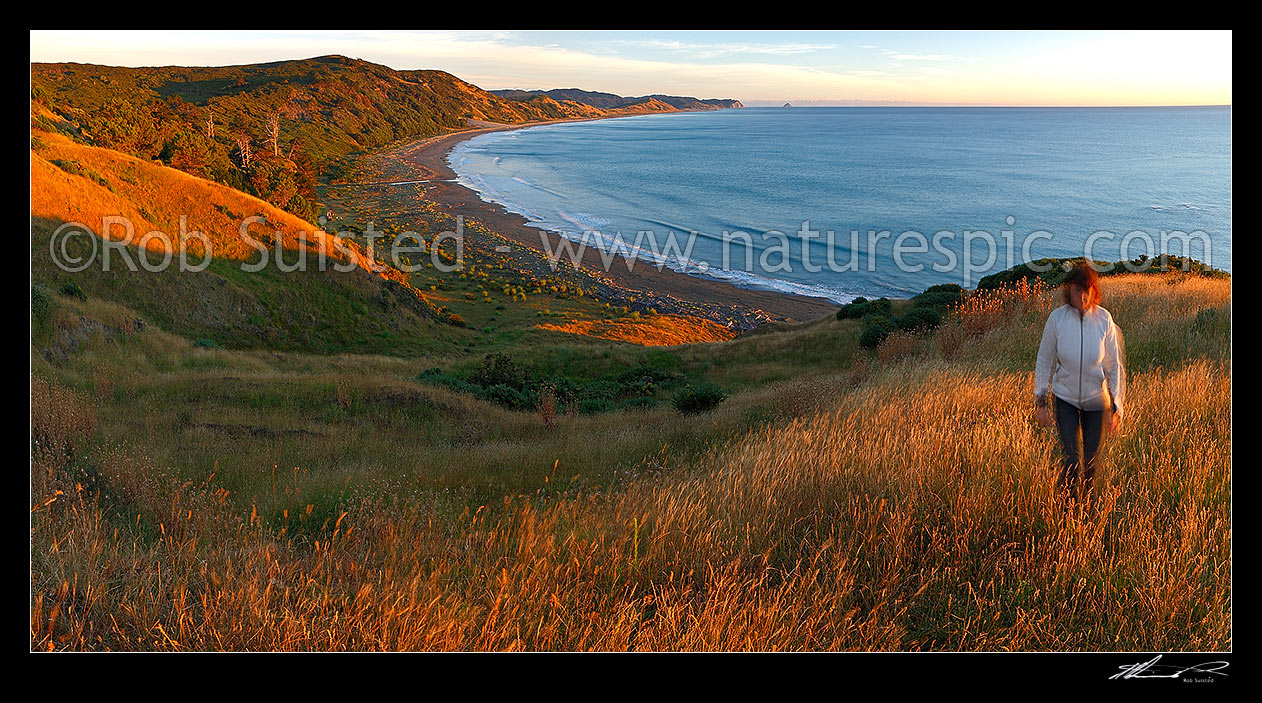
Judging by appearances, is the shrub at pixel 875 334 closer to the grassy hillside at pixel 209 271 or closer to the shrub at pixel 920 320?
the shrub at pixel 920 320

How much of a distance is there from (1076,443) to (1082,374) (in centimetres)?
49

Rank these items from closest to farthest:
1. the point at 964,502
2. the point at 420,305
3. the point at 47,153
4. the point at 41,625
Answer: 1. the point at 41,625
2. the point at 964,502
3. the point at 47,153
4. the point at 420,305

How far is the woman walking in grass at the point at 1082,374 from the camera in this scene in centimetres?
452

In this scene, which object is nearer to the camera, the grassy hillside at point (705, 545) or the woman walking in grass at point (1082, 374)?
the grassy hillside at point (705, 545)

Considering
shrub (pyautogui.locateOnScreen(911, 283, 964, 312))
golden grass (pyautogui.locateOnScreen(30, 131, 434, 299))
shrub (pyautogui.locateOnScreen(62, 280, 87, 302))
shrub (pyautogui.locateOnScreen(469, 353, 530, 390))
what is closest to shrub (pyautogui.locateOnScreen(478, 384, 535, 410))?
shrub (pyautogui.locateOnScreen(469, 353, 530, 390))

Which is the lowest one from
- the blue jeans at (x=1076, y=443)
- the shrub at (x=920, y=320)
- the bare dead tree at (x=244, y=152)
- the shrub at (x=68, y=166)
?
the shrub at (x=920, y=320)

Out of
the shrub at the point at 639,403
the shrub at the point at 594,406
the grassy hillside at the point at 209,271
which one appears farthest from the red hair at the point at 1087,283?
the grassy hillside at the point at 209,271

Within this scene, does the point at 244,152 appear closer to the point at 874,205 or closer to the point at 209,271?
the point at 209,271

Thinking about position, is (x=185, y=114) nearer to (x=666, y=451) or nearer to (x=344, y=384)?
(x=344, y=384)

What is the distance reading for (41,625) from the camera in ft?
10.3

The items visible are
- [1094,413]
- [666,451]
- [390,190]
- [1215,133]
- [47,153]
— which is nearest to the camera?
[1094,413]

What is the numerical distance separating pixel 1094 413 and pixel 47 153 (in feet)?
128

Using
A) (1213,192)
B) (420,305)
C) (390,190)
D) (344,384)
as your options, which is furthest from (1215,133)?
(344,384)

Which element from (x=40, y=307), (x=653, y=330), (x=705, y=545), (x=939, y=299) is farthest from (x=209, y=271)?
(x=705, y=545)
